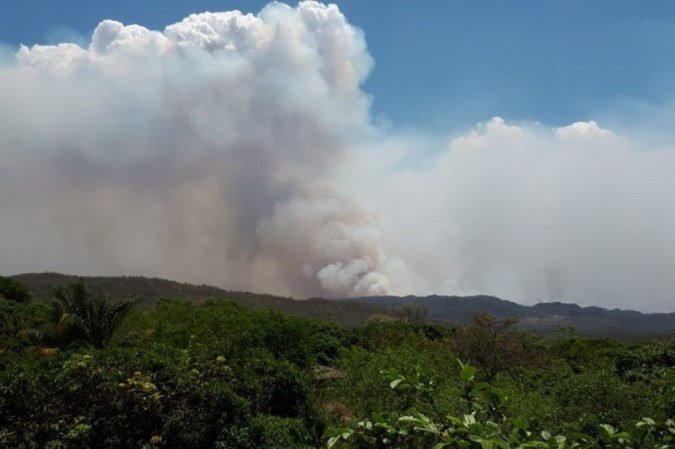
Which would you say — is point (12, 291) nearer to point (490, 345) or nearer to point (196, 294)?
point (490, 345)

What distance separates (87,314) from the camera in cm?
3059

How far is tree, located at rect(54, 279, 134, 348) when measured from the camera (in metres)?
30.3

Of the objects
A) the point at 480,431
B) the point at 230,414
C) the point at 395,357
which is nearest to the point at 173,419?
the point at 230,414

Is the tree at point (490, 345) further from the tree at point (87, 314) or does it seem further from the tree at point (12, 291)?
the tree at point (12, 291)

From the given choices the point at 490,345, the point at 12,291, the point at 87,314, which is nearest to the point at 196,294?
the point at 12,291

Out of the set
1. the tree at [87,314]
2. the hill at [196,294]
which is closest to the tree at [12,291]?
the tree at [87,314]

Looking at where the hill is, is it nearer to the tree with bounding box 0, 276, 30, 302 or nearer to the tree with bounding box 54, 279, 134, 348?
the tree with bounding box 0, 276, 30, 302

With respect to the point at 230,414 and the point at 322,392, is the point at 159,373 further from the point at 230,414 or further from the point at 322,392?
the point at 322,392

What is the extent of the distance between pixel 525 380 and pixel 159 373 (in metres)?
19.7

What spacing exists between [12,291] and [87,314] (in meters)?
33.5

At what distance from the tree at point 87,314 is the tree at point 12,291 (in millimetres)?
30485

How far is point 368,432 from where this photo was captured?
10.4 ft

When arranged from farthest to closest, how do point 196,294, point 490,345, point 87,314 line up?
point 196,294 → point 490,345 → point 87,314

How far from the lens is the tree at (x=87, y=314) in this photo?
30.3 m
